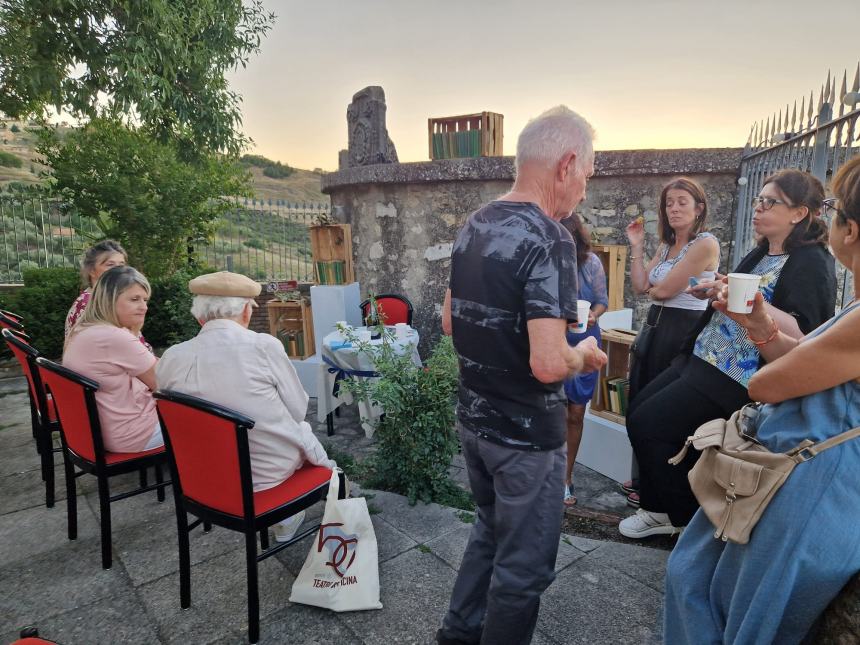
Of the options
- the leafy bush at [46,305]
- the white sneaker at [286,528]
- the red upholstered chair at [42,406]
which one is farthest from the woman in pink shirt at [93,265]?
the leafy bush at [46,305]

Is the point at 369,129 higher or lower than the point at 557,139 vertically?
higher

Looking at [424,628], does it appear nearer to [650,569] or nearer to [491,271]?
[650,569]

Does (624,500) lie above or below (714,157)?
below

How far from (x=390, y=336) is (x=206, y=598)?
2.20m

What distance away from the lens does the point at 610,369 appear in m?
3.90

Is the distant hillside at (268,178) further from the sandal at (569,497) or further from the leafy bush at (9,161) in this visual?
the sandal at (569,497)

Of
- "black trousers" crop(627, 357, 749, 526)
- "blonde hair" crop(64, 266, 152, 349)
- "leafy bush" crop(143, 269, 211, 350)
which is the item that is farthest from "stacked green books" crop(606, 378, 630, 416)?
"leafy bush" crop(143, 269, 211, 350)

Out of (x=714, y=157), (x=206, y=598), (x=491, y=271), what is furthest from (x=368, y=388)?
(x=714, y=157)

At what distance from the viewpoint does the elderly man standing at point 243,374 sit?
6.95 feet

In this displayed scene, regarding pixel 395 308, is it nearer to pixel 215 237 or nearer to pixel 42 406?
pixel 42 406

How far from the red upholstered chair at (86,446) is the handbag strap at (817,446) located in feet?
8.89

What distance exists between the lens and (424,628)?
2129 mm

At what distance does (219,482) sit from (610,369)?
290 cm

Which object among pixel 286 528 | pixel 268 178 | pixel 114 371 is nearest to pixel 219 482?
pixel 286 528
